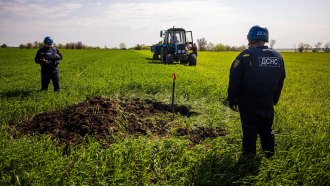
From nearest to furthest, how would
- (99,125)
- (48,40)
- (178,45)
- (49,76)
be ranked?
1. (99,125)
2. (48,40)
3. (49,76)
4. (178,45)

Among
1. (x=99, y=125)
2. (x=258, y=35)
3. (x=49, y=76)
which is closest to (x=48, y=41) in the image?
(x=49, y=76)

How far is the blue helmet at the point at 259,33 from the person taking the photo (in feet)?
14.3

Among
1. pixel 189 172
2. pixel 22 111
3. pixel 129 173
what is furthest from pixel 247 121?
pixel 22 111

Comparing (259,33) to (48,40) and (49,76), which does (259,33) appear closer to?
(48,40)

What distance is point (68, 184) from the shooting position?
144 inches

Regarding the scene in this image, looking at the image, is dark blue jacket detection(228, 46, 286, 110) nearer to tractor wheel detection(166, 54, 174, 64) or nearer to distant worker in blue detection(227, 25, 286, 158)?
distant worker in blue detection(227, 25, 286, 158)

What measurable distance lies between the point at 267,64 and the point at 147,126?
3.32 metres

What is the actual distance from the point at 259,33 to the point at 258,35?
35mm

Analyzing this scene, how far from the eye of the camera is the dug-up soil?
5641 mm

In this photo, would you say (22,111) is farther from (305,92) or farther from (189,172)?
(305,92)

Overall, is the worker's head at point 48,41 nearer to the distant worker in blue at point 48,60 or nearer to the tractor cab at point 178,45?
the distant worker in blue at point 48,60

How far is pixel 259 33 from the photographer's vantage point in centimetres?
436

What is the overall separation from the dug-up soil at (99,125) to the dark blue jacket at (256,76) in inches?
73.2

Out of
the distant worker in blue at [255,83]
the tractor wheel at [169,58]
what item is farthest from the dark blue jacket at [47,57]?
the tractor wheel at [169,58]
